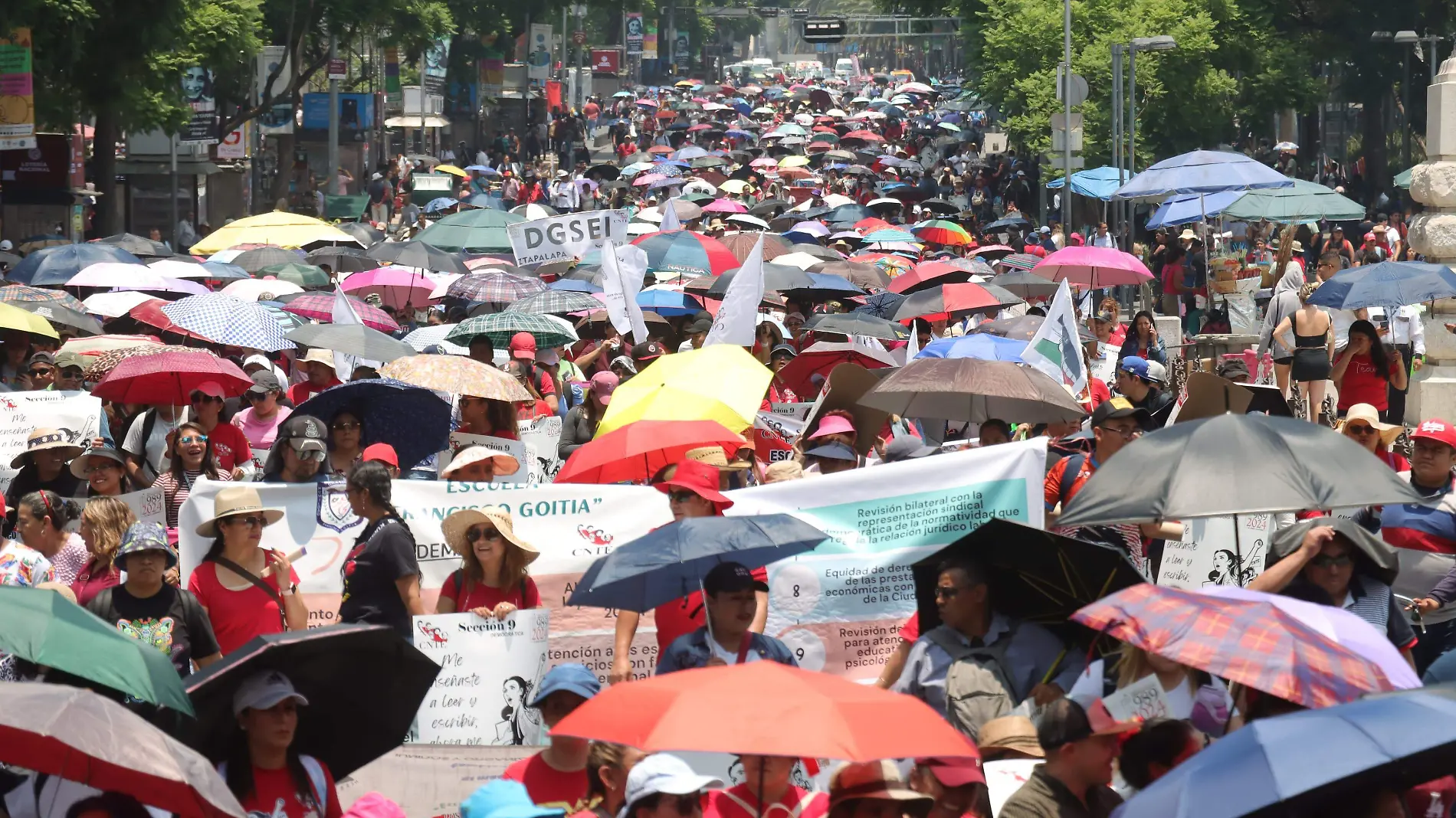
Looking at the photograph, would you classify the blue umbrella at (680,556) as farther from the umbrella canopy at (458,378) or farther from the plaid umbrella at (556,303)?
the plaid umbrella at (556,303)

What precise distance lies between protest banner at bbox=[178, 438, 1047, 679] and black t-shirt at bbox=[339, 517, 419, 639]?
0.63m

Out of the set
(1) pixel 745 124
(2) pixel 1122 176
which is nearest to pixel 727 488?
(2) pixel 1122 176

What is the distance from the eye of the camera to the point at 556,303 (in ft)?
56.6

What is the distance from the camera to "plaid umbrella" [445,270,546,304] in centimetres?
1841

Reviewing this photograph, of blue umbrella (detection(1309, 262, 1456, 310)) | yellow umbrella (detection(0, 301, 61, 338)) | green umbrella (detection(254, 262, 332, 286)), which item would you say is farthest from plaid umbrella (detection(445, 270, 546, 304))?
blue umbrella (detection(1309, 262, 1456, 310))

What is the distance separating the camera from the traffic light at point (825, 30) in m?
89.2

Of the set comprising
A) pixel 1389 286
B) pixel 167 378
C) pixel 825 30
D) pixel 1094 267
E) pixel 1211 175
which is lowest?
pixel 167 378

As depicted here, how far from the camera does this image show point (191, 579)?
7930 millimetres

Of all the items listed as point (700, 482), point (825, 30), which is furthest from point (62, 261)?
point (825, 30)

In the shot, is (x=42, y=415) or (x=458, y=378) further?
(x=42, y=415)

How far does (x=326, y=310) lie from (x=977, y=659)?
1092 centimetres

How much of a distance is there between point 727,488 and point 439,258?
40.8 feet

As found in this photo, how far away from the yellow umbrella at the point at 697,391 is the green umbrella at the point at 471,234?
1337 cm

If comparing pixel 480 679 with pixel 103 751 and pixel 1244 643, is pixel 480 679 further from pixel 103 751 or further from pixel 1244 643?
pixel 1244 643
